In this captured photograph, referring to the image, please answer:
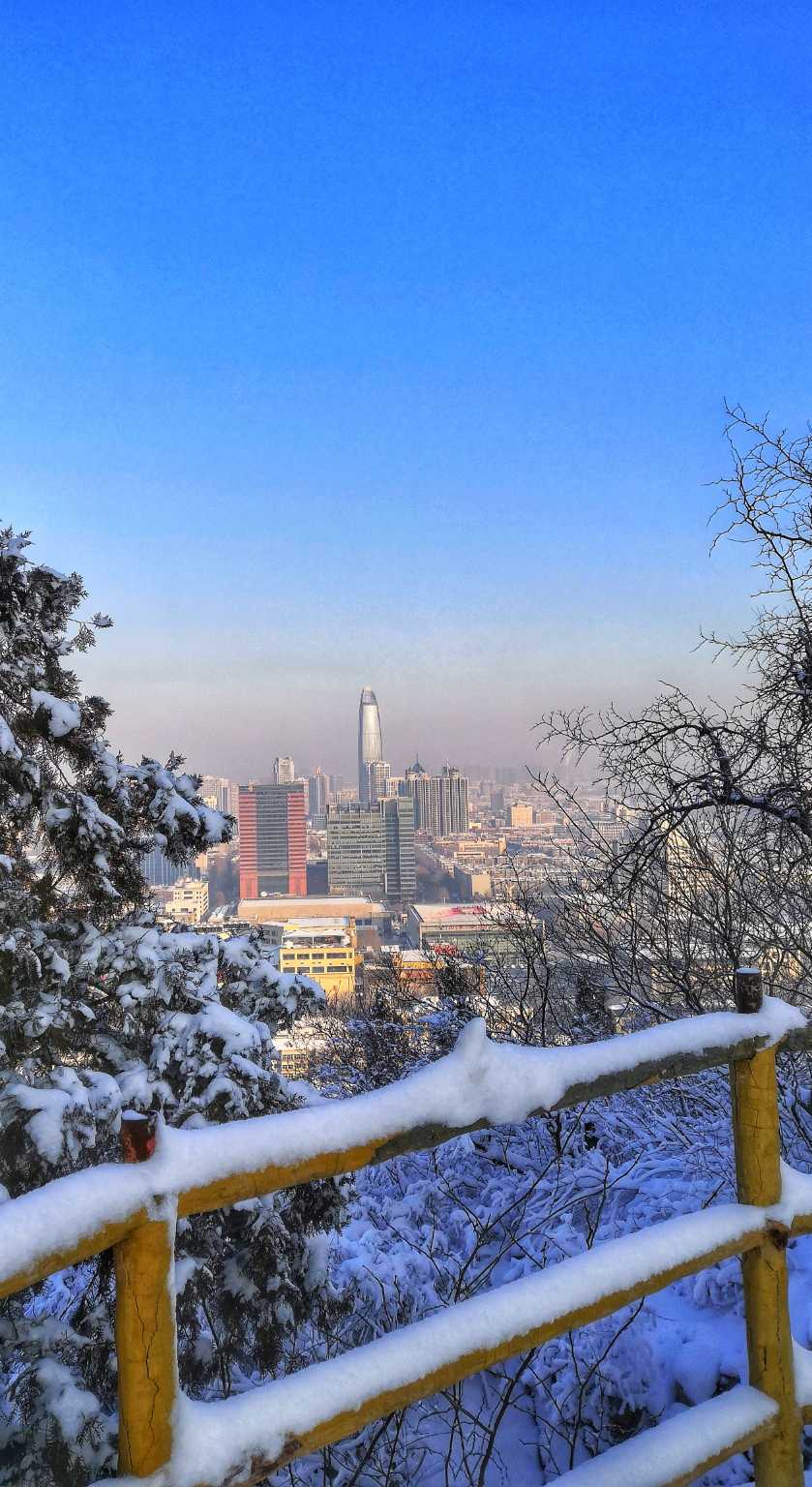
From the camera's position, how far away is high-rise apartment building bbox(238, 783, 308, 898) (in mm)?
99625

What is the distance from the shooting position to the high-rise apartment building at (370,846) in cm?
9700

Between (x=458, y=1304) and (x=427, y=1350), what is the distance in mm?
95

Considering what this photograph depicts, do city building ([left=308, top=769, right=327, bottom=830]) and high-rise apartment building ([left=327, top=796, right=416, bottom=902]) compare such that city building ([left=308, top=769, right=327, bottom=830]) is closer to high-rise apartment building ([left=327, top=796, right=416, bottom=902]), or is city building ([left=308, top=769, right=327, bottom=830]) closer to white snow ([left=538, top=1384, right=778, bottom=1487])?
high-rise apartment building ([left=327, top=796, right=416, bottom=902])

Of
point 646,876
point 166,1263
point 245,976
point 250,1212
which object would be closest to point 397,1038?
point 646,876

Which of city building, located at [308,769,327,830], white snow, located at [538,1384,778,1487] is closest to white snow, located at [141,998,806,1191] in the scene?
white snow, located at [538,1384,778,1487]

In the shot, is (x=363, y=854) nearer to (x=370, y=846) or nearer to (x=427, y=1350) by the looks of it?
(x=370, y=846)

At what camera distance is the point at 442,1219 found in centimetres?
541

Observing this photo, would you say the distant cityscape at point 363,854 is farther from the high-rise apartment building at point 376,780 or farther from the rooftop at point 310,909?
the high-rise apartment building at point 376,780

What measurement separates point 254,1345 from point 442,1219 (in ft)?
4.36

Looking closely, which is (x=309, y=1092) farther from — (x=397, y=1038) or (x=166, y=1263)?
(x=397, y=1038)

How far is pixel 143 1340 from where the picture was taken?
3.96 ft

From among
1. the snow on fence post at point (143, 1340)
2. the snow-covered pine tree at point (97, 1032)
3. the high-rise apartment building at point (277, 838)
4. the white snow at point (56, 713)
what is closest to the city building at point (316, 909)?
the high-rise apartment building at point (277, 838)

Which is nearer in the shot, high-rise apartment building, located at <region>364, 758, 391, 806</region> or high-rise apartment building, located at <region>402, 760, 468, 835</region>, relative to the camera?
high-rise apartment building, located at <region>402, 760, 468, 835</region>

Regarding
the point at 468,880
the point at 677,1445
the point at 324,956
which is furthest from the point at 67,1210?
the point at 468,880
